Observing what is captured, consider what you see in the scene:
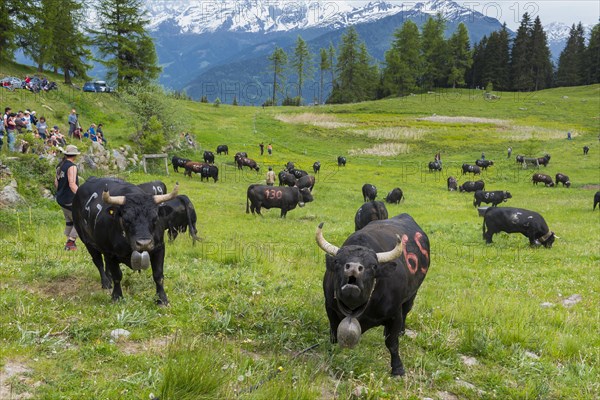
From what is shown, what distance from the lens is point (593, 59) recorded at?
98250mm

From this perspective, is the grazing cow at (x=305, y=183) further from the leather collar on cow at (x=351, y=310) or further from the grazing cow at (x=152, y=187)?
the leather collar on cow at (x=351, y=310)

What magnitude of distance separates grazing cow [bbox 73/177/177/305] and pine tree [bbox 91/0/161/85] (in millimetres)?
45931

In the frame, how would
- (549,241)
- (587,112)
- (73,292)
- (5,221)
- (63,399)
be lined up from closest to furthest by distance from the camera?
(63,399) < (73,292) < (5,221) < (549,241) < (587,112)

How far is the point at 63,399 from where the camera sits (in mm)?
4418

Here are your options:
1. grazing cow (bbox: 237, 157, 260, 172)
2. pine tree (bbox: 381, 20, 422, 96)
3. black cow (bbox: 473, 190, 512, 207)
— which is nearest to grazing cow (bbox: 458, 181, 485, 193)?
black cow (bbox: 473, 190, 512, 207)

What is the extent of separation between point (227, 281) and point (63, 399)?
4.91 m

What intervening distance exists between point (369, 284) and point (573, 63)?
403 ft

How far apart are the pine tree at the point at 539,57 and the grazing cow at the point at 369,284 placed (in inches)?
4562

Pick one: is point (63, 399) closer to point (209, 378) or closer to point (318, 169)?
point (209, 378)

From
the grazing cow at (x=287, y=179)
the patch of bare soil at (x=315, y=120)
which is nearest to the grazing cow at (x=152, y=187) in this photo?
the grazing cow at (x=287, y=179)

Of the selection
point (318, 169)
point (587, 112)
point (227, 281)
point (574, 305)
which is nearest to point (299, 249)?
point (227, 281)

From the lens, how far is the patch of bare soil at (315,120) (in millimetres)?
67500

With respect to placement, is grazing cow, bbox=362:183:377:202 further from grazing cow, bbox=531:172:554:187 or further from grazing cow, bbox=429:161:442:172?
grazing cow, bbox=429:161:442:172

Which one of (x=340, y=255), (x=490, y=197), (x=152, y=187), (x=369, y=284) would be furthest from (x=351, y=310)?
(x=490, y=197)
